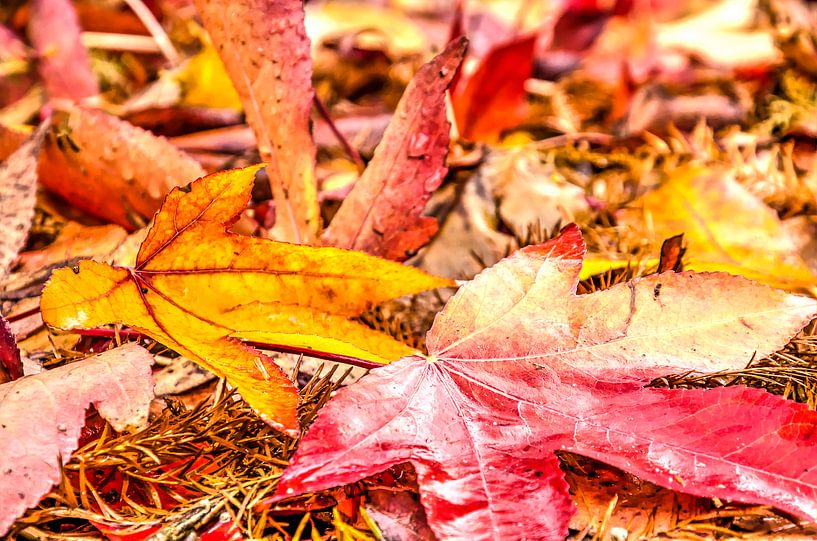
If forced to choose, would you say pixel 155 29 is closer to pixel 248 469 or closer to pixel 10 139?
pixel 10 139

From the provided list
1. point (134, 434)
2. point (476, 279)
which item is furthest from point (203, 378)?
point (476, 279)

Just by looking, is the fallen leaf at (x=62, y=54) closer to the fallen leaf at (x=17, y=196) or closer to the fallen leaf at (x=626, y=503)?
the fallen leaf at (x=17, y=196)

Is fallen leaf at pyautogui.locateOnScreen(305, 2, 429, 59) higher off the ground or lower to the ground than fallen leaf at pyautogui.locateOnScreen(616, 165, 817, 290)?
higher

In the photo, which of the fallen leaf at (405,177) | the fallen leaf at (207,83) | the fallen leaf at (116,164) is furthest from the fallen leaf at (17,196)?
the fallen leaf at (207,83)

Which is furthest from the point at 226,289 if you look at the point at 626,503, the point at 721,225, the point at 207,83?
the point at 207,83

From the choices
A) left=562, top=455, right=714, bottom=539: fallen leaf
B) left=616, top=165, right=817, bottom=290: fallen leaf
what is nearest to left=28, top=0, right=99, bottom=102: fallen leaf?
left=616, top=165, right=817, bottom=290: fallen leaf

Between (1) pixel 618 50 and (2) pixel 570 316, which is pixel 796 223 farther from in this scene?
(1) pixel 618 50

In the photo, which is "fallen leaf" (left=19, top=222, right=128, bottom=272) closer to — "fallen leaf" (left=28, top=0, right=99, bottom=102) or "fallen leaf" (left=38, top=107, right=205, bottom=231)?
"fallen leaf" (left=38, top=107, right=205, bottom=231)
